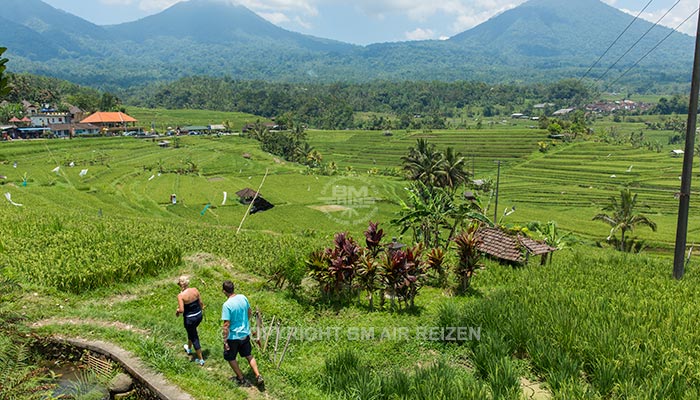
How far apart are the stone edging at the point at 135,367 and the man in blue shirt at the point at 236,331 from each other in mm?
767

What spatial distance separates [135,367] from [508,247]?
45.1 ft

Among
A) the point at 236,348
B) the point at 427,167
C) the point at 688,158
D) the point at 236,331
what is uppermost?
the point at 688,158

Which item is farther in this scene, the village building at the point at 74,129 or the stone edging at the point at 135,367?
the village building at the point at 74,129

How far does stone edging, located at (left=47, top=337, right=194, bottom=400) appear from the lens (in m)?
6.04

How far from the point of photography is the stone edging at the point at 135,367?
6.04 m

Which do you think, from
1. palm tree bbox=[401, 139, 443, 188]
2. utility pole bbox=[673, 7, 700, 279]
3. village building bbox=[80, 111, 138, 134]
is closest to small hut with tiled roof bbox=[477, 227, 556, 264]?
utility pole bbox=[673, 7, 700, 279]

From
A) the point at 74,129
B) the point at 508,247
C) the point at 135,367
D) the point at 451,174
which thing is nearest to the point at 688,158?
the point at 508,247

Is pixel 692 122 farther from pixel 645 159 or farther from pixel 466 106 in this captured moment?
pixel 466 106

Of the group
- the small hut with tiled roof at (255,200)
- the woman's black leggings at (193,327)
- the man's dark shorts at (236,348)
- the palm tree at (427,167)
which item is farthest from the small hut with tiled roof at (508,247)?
the small hut with tiled roof at (255,200)

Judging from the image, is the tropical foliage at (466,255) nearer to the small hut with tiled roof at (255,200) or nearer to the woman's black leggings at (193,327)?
the woman's black leggings at (193,327)

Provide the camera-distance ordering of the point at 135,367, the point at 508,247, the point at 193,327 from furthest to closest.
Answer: the point at 508,247, the point at 193,327, the point at 135,367

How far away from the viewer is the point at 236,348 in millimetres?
6469

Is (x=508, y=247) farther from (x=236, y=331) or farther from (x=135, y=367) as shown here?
(x=135, y=367)

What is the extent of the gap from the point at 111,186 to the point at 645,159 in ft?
249
